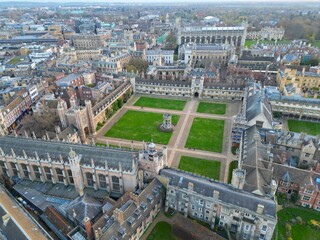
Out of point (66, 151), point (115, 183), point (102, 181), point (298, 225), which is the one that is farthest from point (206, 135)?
point (66, 151)

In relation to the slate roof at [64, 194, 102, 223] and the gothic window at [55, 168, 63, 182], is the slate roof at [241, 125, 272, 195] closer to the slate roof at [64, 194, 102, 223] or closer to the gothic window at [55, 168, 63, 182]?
the slate roof at [64, 194, 102, 223]

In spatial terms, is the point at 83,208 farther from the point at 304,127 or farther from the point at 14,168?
the point at 304,127

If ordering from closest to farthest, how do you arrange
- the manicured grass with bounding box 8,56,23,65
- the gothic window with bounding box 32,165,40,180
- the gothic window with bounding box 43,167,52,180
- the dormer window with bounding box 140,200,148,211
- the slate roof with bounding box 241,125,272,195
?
the dormer window with bounding box 140,200,148,211 < the slate roof with bounding box 241,125,272,195 < the gothic window with bounding box 43,167,52,180 < the gothic window with bounding box 32,165,40,180 < the manicured grass with bounding box 8,56,23,65

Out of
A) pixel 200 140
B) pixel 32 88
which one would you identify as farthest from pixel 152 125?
pixel 32 88

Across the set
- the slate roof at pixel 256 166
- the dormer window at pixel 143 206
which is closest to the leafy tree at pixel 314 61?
the slate roof at pixel 256 166

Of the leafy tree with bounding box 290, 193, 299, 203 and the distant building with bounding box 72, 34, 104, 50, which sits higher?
the distant building with bounding box 72, 34, 104, 50

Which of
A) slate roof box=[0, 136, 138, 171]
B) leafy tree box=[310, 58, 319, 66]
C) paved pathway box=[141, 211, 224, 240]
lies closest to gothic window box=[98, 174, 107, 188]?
slate roof box=[0, 136, 138, 171]
